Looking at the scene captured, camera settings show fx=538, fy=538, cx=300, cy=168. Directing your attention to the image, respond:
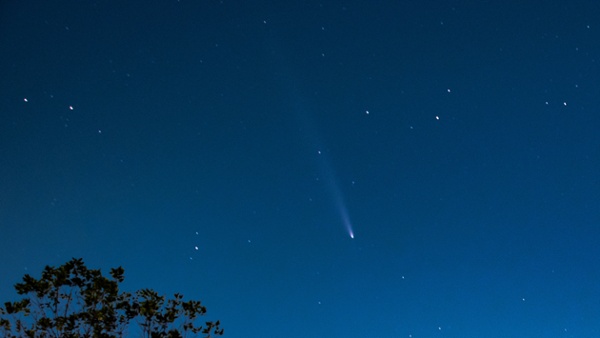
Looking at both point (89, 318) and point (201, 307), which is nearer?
point (89, 318)

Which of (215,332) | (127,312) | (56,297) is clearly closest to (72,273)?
(56,297)

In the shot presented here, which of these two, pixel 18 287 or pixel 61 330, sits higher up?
pixel 18 287

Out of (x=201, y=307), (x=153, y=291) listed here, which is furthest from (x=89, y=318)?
(x=201, y=307)

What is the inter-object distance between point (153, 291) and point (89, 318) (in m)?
1.46

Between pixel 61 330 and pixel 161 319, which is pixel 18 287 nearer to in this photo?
pixel 61 330

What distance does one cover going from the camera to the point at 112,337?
11891 millimetres

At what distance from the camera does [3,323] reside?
38.9 ft

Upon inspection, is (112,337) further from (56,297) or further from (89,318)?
(56,297)

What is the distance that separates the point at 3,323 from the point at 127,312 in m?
2.62

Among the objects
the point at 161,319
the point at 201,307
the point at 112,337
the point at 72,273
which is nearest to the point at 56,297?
the point at 72,273

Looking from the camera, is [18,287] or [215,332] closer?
[18,287]

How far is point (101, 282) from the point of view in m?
12.3

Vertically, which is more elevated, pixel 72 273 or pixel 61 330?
pixel 72 273

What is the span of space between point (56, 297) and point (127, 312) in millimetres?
1571
